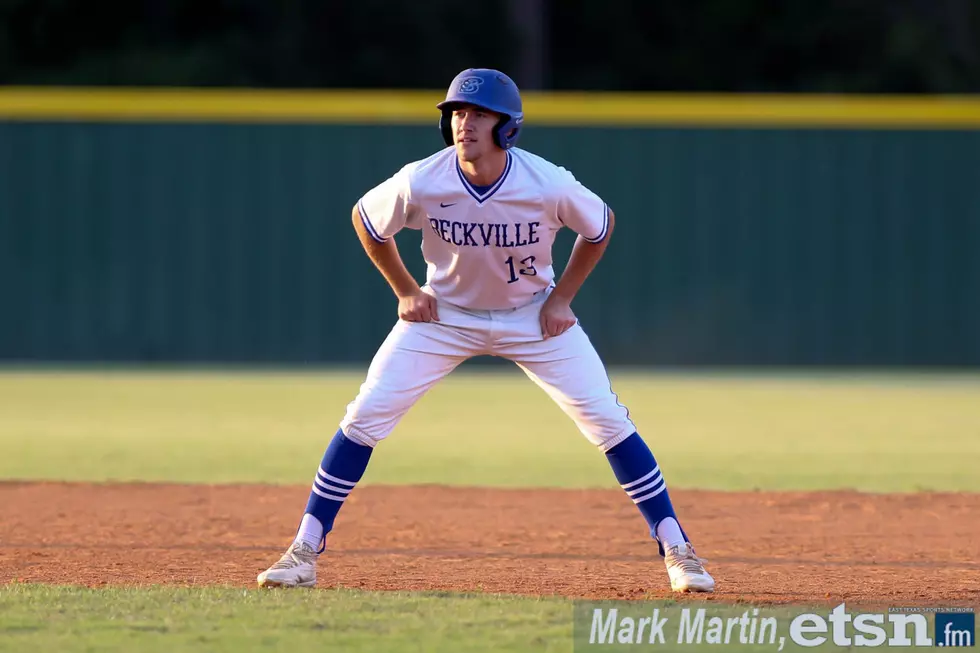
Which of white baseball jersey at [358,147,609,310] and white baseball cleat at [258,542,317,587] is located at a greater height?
white baseball jersey at [358,147,609,310]

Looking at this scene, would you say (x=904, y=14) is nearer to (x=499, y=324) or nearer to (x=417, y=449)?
(x=417, y=449)

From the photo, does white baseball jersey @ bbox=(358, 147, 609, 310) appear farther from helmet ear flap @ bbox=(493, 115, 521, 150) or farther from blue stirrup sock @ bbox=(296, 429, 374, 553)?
blue stirrup sock @ bbox=(296, 429, 374, 553)

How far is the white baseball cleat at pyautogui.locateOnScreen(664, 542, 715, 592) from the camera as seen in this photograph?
17.3ft

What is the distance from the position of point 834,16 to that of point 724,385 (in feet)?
44.9

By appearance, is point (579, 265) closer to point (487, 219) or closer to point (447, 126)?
point (487, 219)

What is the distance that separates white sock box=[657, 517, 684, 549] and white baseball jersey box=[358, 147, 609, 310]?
A: 965 millimetres

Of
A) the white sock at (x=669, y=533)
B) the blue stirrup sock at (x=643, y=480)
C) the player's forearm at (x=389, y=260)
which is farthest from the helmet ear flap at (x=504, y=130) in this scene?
the white sock at (x=669, y=533)

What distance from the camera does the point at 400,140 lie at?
15906 millimetres

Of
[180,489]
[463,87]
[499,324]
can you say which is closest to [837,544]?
[499,324]

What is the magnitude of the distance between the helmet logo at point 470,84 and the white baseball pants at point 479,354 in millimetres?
793

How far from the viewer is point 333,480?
5406 mm

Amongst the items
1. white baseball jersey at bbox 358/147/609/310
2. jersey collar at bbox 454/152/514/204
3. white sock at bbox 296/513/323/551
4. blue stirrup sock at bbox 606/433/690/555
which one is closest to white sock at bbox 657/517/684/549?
blue stirrup sock at bbox 606/433/690/555

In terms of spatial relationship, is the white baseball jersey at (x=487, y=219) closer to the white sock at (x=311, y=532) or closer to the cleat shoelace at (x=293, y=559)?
the white sock at (x=311, y=532)

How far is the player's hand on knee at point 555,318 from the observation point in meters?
5.44
